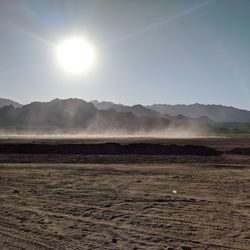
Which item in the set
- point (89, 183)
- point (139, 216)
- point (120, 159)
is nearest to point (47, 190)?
point (89, 183)

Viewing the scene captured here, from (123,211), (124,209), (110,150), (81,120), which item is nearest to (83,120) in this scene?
(81,120)

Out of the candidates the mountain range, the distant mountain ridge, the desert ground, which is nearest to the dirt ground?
the desert ground

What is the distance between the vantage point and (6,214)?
45.1 feet

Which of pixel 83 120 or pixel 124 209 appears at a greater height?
pixel 83 120

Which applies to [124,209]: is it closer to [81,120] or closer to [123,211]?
[123,211]

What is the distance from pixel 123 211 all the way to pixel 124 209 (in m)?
0.32

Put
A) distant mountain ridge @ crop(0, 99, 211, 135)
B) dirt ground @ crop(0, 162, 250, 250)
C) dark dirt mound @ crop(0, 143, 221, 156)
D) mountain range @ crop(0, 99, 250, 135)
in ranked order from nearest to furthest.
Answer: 1. dirt ground @ crop(0, 162, 250, 250)
2. dark dirt mound @ crop(0, 143, 221, 156)
3. mountain range @ crop(0, 99, 250, 135)
4. distant mountain ridge @ crop(0, 99, 211, 135)

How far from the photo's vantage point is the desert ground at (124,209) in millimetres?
10875

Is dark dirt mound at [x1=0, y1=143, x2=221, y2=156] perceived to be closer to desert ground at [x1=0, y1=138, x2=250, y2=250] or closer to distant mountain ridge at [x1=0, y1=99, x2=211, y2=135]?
desert ground at [x1=0, y1=138, x2=250, y2=250]

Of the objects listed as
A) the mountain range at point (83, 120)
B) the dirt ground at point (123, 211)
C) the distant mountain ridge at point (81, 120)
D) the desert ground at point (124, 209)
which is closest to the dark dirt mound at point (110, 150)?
the desert ground at point (124, 209)

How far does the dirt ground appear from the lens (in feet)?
35.6

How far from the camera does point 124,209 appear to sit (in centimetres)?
1433

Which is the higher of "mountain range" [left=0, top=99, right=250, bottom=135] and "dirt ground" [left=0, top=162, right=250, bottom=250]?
"mountain range" [left=0, top=99, right=250, bottom=135]

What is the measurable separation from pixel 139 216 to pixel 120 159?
20302 mm
